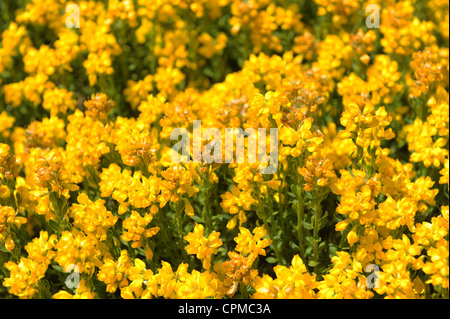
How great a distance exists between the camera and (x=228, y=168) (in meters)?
3.31

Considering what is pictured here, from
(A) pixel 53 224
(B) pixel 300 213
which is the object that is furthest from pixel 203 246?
(A) pixel 53 224

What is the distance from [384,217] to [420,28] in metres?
2.15

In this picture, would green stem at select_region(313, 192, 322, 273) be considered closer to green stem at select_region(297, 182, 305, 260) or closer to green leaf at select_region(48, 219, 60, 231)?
green stem at select_region(297, 182, 305, 260)

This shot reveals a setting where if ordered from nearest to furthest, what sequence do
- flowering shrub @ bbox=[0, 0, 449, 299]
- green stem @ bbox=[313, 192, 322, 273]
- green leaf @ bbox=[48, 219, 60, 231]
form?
1. flowering shrub @ bbox=[0, 0, 449, 299]
2. green stem @ bbox=[313, 192, 322, 273]
3. green leaf @ bbox=[48, 219, 60, 231]

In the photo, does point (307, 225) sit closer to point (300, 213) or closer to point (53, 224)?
point (300, 213)

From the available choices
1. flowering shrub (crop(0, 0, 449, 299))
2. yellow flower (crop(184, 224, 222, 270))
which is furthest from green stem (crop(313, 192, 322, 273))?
yellow flower (crop(184, 224, 222, 270))

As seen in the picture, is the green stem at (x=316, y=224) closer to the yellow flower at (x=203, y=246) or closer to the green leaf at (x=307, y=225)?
the green leaf at (x=307, y=225)

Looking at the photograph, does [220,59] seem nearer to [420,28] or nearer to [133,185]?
[420,28]

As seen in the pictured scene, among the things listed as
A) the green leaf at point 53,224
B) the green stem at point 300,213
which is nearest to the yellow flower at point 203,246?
the green stem at point 300,213

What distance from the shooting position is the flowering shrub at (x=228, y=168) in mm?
2730

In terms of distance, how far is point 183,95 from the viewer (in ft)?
12.6

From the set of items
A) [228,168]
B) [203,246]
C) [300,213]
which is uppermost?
[228,168]

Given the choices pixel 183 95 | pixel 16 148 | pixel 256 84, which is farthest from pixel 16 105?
pixel 256 84

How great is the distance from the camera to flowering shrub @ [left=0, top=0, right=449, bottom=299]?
107 inches
